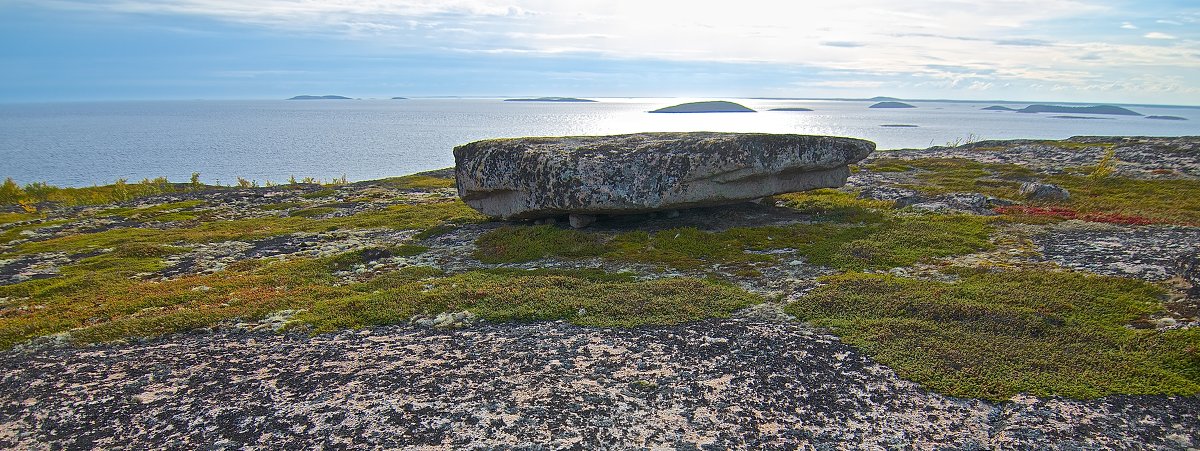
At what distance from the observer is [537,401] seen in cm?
866

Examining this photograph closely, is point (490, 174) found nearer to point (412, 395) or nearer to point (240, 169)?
point (412, 395)

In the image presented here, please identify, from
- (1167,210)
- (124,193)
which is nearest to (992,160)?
(1167,210)

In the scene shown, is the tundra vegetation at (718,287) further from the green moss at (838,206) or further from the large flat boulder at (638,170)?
the large flat boulder at (638,170)

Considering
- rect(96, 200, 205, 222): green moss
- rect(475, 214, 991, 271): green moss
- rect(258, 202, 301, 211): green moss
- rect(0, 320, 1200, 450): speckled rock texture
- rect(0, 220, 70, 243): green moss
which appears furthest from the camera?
rect(258, 202, 301, 211): green moss

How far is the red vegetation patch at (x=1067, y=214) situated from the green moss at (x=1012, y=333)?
8085mm

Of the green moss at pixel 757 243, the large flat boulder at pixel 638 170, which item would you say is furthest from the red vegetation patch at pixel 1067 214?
the large flat boulder at pixel 638 170

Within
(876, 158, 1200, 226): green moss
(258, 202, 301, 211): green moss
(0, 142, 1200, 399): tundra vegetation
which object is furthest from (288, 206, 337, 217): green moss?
(876, 158, 1200, 226): green moss

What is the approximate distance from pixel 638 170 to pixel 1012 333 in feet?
35.6

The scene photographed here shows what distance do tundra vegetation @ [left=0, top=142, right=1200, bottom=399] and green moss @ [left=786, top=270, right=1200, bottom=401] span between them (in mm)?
39

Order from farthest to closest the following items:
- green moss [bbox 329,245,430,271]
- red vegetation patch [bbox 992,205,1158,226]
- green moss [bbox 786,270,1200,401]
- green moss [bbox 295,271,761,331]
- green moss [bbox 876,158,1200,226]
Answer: green moss [bbox 876,158,1200,226]
red vegetation patch [bbox 992,205,1158,226]
green moss [bbox 329,245,430,271]
green moss [bbox 295,271,761,331]
green moss [bbox 786,270,1200,401]

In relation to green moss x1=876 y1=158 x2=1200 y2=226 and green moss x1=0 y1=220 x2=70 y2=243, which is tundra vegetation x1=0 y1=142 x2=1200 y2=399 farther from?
green moss x1=876 y1=158 x2=1200 y2=226

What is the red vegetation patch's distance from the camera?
19.2 metres

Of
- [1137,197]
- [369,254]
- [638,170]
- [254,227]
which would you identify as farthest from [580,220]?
[1137,197]

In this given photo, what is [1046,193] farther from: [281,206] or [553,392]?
[281,206]
